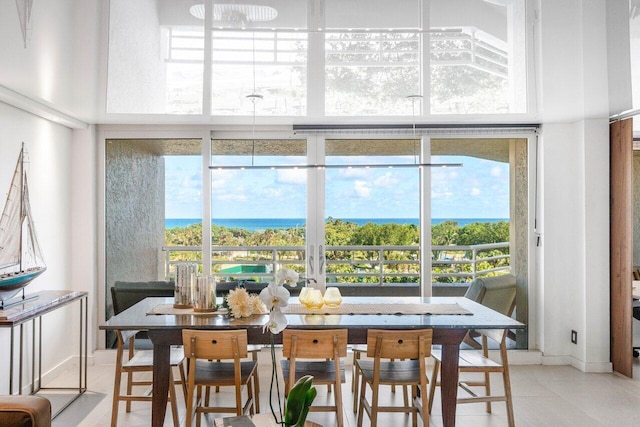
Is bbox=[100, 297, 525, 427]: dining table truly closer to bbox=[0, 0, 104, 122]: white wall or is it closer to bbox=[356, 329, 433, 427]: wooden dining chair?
Result: bbox=[356, 329, 433, 427]: wooden dining chair

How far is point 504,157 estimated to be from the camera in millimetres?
4918

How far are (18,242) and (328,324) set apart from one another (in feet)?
8.19

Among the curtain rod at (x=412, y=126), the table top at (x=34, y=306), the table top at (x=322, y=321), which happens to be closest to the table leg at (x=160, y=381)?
the table top at (x=322, y=321)

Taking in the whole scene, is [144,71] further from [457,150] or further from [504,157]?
[504,157]

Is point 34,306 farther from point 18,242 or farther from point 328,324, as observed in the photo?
point 328,324

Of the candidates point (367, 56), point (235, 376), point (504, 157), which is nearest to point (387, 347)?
point (235, 376)

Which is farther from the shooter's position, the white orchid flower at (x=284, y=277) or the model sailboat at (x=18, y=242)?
the model sailboat at (x=18, y=242)

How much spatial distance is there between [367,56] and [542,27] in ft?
4.66

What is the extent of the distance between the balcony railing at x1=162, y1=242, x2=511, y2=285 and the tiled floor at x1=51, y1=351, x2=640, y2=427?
3.42 ft

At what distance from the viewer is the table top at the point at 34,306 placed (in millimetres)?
2943

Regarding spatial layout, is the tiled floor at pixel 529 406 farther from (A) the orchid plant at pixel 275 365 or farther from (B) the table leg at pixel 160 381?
(A) the orchid plant at pixel 275 365

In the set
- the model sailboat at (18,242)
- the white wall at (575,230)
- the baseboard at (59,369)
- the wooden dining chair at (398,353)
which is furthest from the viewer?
the white wall at (575,230)

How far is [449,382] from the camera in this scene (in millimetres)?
3033

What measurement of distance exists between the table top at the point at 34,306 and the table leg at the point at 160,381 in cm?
90
